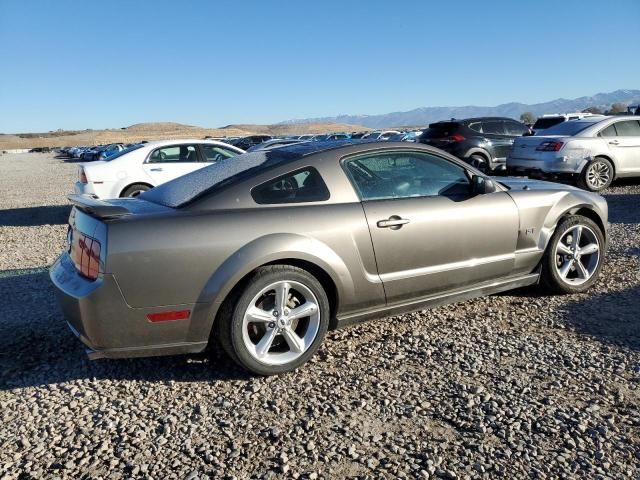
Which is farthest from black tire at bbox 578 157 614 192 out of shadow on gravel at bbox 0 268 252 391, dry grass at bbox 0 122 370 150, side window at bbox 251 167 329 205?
dry grass at bbox 0 122 370 150

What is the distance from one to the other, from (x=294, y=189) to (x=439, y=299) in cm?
137

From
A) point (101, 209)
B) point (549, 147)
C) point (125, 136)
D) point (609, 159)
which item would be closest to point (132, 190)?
point (101, 209)

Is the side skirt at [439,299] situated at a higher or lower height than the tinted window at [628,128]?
lower

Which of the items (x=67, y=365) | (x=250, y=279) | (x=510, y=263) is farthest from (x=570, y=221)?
(x=67, y=365)

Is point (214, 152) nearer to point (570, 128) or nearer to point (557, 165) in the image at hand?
point (557, 165)

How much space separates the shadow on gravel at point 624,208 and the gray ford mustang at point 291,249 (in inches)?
162

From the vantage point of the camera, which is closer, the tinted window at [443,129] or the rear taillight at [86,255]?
the rear taillight at [86,255]

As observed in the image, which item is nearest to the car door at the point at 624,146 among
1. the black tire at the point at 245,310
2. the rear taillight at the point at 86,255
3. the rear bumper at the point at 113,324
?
the black tire at the point at 245,310

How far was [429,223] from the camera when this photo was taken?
3.81m

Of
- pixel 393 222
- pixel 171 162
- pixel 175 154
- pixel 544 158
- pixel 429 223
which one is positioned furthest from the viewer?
pixel 544 158

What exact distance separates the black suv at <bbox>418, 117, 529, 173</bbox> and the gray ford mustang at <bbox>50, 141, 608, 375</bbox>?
9125 mm

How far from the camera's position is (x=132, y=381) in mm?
3383

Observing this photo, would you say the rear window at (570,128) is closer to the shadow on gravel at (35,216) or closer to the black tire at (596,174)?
the black tire at (596,174)

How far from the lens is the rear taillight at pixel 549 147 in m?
10.1
